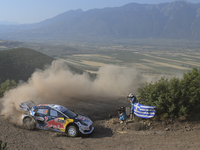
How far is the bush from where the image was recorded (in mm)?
12977

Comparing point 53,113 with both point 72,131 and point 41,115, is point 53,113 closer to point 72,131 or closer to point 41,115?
point 41,115

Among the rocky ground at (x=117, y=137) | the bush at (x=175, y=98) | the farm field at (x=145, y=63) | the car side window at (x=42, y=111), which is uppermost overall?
the bush at (x=175, y=98)

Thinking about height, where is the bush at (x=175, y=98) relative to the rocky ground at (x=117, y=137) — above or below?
above

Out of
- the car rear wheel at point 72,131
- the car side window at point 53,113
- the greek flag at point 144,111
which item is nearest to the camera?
the car rear wheel at point 72,131

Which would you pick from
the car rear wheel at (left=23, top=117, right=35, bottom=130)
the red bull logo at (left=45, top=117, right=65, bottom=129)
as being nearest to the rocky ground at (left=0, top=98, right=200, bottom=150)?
the car rear wheel at (left=23, top=117, right=35, bottom=130)

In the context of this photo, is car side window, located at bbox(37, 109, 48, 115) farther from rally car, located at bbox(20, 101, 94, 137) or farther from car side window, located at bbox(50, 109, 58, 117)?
car side window, located at bbox(50, 109, 58, 117)

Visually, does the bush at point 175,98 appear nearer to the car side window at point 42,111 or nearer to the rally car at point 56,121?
the rally car at point 56,121

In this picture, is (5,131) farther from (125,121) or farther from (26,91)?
(125,121)

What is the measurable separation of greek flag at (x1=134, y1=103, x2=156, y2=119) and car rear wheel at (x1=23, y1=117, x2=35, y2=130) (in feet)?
22.1

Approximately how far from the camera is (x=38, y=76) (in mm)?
22469

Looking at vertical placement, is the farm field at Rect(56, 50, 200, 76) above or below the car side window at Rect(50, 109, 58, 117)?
below

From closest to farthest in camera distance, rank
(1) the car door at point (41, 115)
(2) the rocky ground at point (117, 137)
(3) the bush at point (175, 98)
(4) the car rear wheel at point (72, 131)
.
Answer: (2) the rocky ground at point (117, 137) < (4) the car rear wheel at point (72, 131) < (1) the car door at point (41, 115) < (3) the bush at point (175, 98)

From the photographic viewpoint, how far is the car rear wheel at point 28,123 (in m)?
12.1

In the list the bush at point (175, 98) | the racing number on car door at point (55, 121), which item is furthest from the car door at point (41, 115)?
the bush at point (175, 98)
